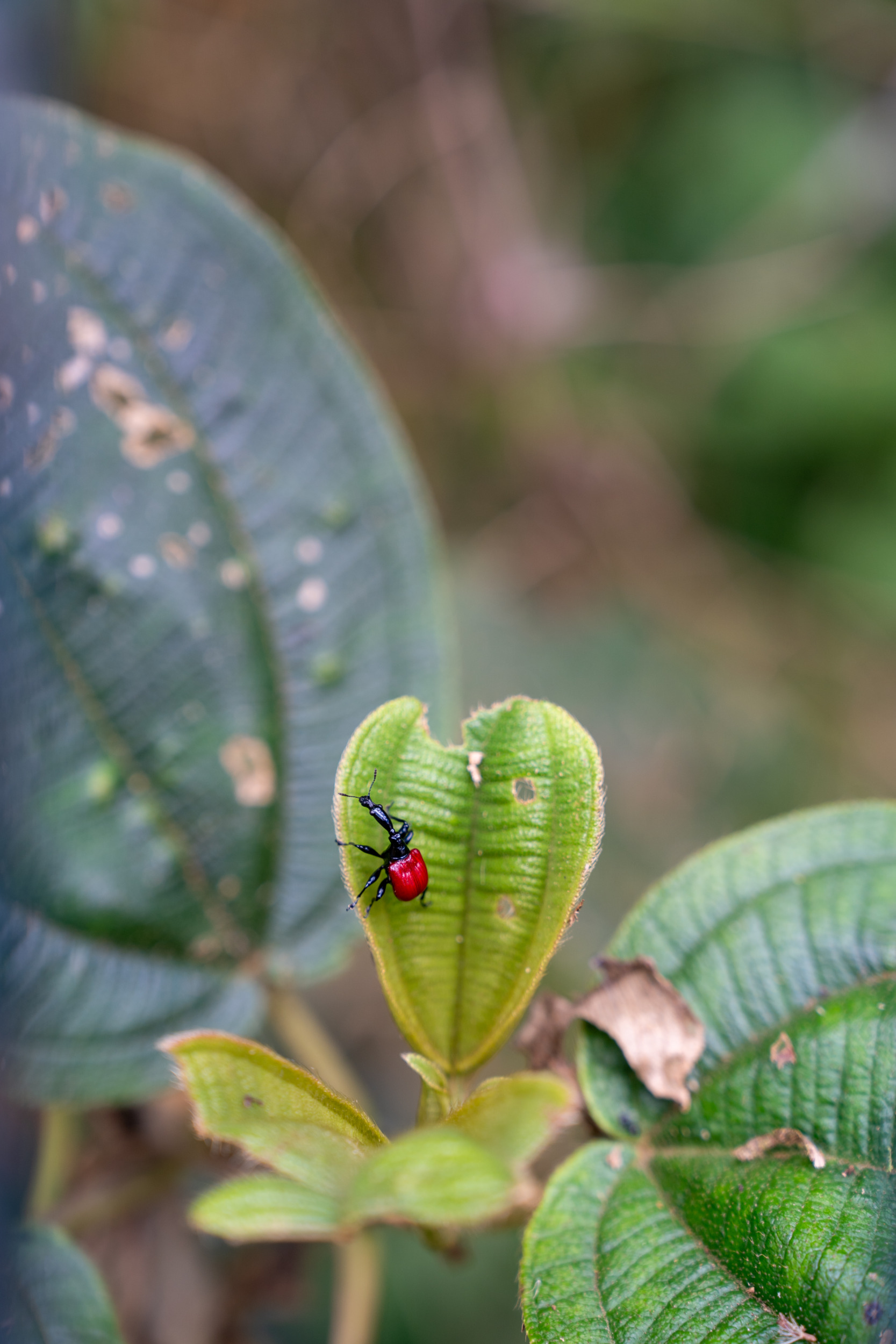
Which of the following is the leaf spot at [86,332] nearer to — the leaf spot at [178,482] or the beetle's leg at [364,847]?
the leaf spot at [178,482]

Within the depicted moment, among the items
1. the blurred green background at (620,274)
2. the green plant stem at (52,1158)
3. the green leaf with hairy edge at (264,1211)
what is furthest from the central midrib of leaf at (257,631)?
the blurred green background at (620,274)

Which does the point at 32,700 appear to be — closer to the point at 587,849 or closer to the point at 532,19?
the point at 587,849

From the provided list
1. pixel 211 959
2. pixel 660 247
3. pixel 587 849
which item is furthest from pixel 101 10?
pixel 587 849

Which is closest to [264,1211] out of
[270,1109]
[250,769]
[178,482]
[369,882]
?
[270,1109]

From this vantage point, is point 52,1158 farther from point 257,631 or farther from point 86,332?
point 86,332

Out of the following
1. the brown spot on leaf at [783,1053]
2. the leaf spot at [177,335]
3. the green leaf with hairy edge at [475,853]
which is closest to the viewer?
the green leaf with hairy edge at [475,853]

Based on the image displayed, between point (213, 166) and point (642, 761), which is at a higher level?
point (213, 166)
